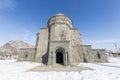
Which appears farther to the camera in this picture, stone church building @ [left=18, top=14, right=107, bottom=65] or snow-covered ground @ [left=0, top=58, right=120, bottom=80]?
stone church building @ [left=18, top=14, right=107, bottom=65]

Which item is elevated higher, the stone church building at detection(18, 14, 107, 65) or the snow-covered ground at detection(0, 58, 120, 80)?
the stone church building at detection(18, 14, 107, 65)

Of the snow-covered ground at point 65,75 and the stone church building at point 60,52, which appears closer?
the snow-covered ground at point 65,75

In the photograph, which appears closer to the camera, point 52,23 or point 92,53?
point 92,53

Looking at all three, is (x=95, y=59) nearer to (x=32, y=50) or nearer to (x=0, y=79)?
(x=32, y=50)

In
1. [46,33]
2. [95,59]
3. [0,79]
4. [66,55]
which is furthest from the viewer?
[46,33]

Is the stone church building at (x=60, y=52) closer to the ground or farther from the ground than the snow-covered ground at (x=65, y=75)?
farther from the ground

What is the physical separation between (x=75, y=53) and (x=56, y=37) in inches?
244

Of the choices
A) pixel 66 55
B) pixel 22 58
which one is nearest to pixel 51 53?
pixel 66 55

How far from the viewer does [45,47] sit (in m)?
21.0

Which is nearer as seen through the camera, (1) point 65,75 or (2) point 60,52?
(1) point 65,75

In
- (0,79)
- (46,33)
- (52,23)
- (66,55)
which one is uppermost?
(52,23)

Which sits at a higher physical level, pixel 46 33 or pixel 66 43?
pixel 46 33

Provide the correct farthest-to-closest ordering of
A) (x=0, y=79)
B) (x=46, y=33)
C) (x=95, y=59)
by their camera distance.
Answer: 1. (x=46, y=33)
2. (x=95, y=59)
3. (x=0, y=79)

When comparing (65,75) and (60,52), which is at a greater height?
(60,52)
